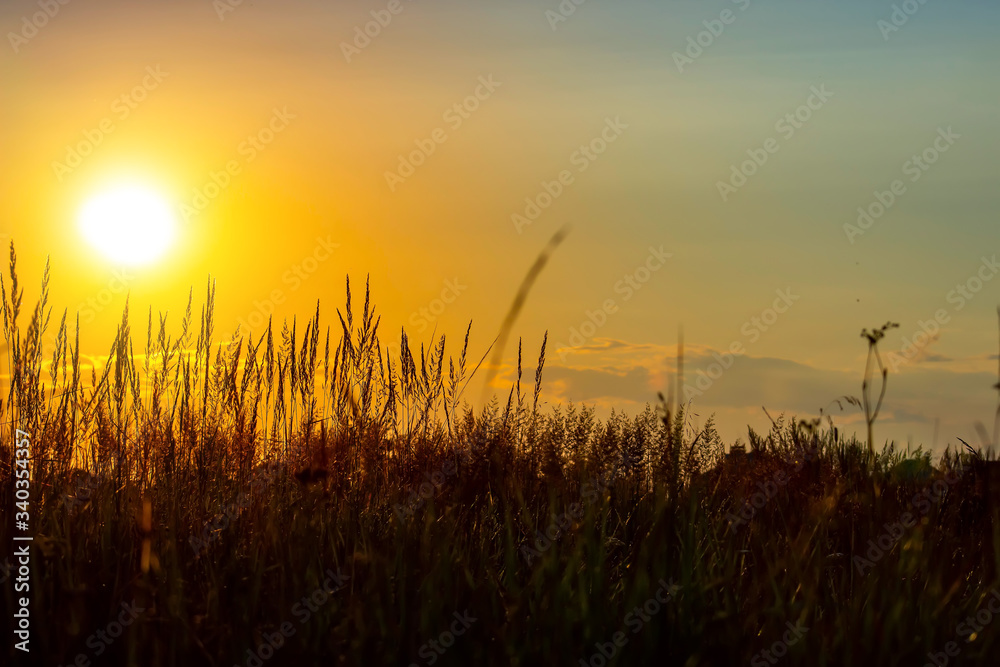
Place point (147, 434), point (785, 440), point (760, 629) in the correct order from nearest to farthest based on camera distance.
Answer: point (760, 629) → point (147, 434) → point (785, 440)

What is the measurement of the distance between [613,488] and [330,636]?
2.51m

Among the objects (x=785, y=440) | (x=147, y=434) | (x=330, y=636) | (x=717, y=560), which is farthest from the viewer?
(x=785, y=440)

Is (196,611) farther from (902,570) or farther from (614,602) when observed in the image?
(902,570)

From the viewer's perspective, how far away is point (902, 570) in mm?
3461

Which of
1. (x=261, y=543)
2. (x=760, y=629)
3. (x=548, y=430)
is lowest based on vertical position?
(x=760, y=629)

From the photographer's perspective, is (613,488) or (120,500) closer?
(120,500)

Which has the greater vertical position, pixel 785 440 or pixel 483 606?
pixel 785 440

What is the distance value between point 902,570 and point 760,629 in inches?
29.1

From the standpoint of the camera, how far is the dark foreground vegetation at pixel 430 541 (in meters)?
2.78

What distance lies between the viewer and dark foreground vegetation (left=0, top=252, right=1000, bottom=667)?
2.78 m

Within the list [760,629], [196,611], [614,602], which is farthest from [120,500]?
[760,629]

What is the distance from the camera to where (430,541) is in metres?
3.42

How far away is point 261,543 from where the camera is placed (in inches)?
141

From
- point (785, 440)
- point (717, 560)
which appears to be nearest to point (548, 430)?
point (785, 440)
